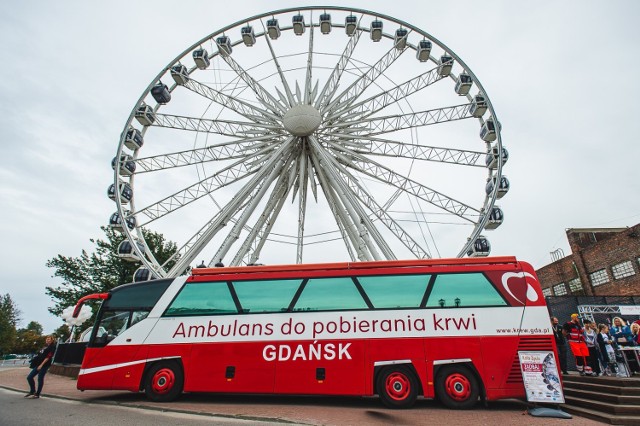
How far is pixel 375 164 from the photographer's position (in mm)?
17000

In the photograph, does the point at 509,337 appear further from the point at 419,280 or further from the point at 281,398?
the point at 281,398

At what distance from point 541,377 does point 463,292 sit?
6.40 ft

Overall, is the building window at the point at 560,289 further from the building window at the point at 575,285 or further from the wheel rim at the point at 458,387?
the wheel rim at the point at 458,387

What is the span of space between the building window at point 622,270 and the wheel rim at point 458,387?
75.2 ft

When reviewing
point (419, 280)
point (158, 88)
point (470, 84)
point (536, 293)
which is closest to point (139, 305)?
point (419, 280)

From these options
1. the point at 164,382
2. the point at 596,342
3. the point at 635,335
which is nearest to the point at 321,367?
the point at 164,382

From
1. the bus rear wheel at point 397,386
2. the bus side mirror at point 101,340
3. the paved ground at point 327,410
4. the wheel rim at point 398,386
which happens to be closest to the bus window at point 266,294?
the paved ground at point 327,410

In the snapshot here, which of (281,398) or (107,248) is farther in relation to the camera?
(107,248)

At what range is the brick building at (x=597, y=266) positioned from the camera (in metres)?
22.6

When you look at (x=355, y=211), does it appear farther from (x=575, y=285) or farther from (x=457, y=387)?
(x=575, y=285)

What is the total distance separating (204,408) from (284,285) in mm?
2835

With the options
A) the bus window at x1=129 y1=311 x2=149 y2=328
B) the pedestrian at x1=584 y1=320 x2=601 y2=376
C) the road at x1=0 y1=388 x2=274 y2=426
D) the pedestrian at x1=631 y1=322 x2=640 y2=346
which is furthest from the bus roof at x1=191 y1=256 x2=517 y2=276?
the pedestrian at x1=631 y1=322 x2=640 y2=346

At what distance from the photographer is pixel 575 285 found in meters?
27.4

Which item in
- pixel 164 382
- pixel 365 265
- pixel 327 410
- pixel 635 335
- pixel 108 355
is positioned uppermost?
pixel 365 265
